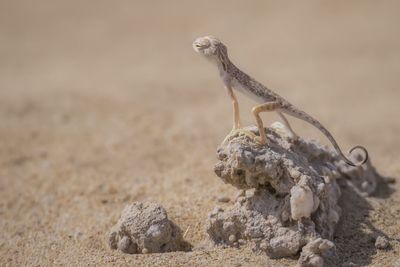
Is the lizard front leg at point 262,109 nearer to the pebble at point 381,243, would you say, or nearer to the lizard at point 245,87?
the lizard at point 245,87

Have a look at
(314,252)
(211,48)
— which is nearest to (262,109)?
(211,48)

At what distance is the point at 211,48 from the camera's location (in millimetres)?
3771

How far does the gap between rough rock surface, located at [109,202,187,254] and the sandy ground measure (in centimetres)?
12

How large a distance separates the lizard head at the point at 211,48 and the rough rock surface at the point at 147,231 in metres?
1.13

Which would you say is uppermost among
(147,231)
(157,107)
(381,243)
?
(157,107)

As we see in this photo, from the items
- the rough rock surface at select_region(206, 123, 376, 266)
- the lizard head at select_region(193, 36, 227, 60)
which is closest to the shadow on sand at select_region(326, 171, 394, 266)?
the rough rock surface at select_region(206, 123, 376, 266)

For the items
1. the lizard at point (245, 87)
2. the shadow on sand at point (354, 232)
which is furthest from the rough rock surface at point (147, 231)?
the shadow on sand at point (354, 232)

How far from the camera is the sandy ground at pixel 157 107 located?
14.2ft

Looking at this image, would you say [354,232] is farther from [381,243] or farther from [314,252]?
[314,252]

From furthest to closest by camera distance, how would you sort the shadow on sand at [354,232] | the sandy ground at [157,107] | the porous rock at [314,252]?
1. the sandy ground at [157,107]
2. the shadow on sand at [354,232]
3. the porous rock at [314,252]

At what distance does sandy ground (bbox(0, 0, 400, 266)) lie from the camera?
14.2ft

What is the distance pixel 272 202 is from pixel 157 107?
539 centimetres

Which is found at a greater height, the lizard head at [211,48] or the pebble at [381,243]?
the lizard head at [211,48]

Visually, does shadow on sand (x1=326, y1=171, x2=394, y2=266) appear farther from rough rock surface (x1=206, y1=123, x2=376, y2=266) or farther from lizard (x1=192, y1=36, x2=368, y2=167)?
lizard (x1=192, y1=36, x2=368, y2=167)
